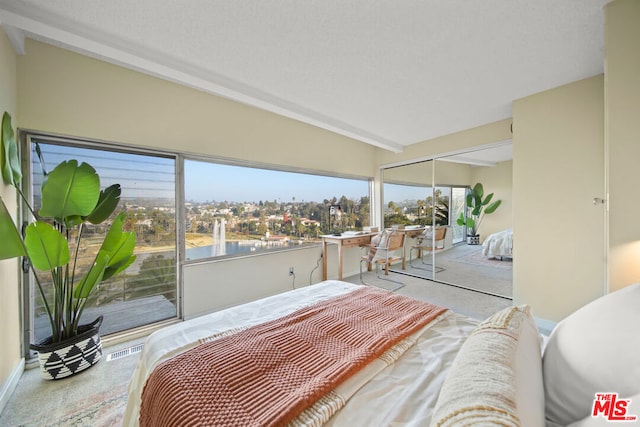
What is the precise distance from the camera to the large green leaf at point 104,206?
1867 mm

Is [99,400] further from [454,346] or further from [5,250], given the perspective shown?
[454,346]

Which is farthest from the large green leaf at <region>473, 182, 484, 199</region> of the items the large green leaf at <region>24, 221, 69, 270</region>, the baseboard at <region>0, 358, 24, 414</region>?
the baseboard at <region>0, 358, 24, 414</region>

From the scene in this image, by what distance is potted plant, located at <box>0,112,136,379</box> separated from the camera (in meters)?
1.52

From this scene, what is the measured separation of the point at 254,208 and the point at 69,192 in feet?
6.02

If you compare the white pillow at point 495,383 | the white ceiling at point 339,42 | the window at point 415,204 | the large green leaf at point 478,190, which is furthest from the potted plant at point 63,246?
the large green leaf at point 478,190

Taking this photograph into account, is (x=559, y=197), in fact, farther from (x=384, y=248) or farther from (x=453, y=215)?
(x=384, y=248)

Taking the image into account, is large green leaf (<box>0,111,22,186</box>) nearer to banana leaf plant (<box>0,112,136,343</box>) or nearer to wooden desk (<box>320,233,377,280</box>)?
banana leaf plant (<box>0,112,136,343</box>)

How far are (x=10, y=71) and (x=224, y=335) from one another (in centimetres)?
251

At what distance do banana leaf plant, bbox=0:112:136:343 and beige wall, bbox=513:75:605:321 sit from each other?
4025 mm

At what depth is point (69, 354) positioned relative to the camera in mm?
1726

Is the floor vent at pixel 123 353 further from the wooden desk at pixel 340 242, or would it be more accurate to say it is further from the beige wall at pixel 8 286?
the wooden desk at pixel 340 242

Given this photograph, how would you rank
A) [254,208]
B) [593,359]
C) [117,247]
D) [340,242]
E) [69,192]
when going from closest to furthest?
[593,359] → [69,192] → [117,247] → [254,208] → [340,242]
